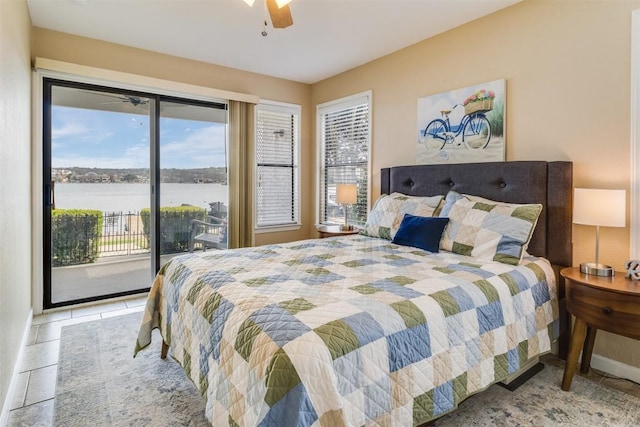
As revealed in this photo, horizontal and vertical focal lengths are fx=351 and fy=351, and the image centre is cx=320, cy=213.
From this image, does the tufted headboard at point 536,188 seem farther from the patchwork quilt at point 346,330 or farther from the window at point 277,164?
the window at point 277,164

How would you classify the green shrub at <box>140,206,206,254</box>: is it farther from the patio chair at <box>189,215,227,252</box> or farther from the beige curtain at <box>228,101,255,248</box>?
the beige curtain at <box>228,101,255,248</box>

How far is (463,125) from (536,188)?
0.87 m

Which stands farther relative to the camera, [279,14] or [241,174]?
[241,174]

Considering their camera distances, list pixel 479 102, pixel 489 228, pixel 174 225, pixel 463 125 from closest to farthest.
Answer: pixel 489 228, pixel 479 102, pixel 463 125, pixel 174 225

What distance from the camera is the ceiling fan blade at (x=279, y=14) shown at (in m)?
1.91

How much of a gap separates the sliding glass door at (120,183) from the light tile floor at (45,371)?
33cm

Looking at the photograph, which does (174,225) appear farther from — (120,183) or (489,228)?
(489,228)

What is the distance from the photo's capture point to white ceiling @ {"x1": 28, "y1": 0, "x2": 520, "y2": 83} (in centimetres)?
271

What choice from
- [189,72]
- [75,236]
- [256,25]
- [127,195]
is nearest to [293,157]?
[189,72]

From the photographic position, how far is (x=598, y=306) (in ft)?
6.28

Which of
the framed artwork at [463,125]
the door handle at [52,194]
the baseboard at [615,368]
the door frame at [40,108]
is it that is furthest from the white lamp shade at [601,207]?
the door handle at [52,194]

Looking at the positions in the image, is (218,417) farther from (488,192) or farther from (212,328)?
(488,192)

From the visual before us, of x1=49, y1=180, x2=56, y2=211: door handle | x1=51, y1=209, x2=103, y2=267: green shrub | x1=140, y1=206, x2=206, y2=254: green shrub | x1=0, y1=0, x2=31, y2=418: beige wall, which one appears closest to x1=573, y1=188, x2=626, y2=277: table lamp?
x1=0, y1=0, x2=31, y2=418: beige wall

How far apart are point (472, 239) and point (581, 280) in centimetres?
64
